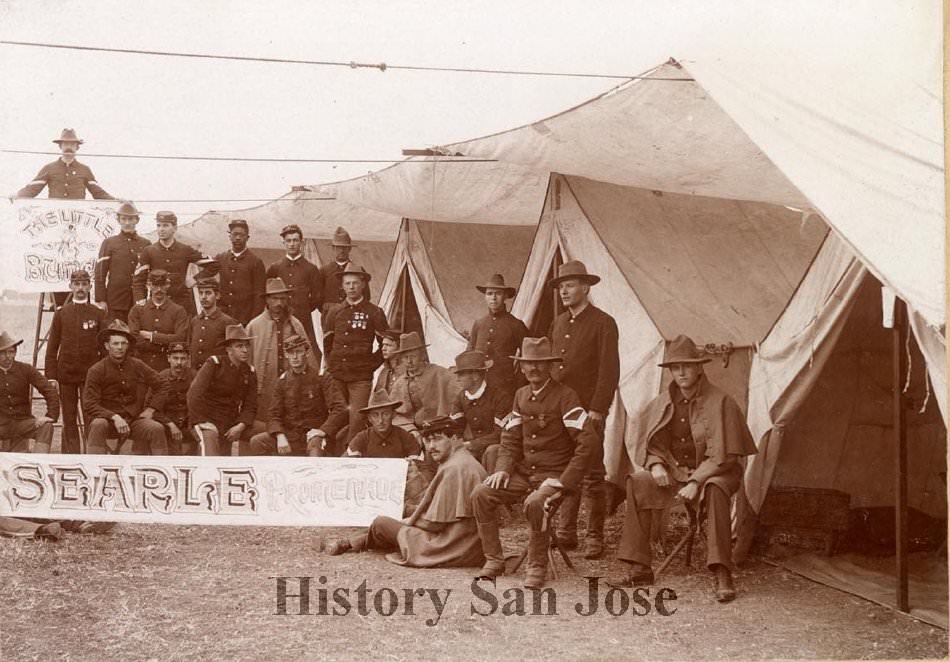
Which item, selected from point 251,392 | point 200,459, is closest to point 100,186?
point 251,392

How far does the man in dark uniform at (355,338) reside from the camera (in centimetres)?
719

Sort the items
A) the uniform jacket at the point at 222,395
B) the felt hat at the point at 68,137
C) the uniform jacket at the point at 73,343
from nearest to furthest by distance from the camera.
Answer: the felt hat at the point at 68,137 < the uniform jacket at the point at 222,395 < the uniform jacket at the point at 73,343

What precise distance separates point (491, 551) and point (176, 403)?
2.62 meters

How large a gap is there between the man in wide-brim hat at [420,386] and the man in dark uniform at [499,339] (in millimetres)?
293

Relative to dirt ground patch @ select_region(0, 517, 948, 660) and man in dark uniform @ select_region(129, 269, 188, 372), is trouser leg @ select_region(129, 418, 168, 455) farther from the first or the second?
dirt ground patch @ select_region(0, 517, 948, 660)

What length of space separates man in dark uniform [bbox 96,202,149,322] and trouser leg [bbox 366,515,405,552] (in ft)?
9.84

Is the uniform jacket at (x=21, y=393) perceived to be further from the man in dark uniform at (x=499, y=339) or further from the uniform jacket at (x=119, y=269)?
the man in dark uniform at (x=499, y=339)

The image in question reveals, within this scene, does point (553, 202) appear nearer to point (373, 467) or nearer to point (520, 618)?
point (373, 467)

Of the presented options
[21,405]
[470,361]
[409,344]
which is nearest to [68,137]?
[21,405]

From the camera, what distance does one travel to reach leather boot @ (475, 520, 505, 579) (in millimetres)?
5402

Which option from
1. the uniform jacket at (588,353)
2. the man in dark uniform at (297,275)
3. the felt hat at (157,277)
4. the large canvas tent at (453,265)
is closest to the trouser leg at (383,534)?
the uniform jacket at (588,353)

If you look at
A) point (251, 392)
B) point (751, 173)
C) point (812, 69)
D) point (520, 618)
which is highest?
point (812, 69)

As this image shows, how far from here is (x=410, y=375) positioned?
7098 millimetres

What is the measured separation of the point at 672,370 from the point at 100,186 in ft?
13.7
